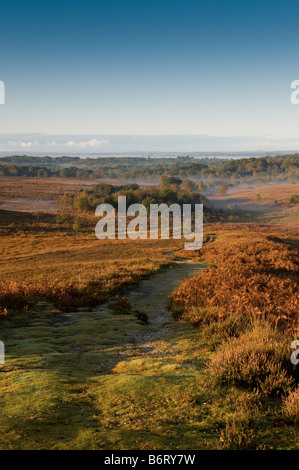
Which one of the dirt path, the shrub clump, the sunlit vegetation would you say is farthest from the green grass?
the dirt path

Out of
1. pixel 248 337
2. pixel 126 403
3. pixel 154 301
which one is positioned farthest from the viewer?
pixel 154 301

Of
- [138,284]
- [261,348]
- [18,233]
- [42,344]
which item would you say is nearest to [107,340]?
[42,344]

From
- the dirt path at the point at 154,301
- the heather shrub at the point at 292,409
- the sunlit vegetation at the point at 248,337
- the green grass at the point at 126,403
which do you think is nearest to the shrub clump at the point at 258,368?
the sunlit vegetation at the point at 248,337

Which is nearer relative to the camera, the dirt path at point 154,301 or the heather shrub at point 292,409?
the heather shrub at point 292,409

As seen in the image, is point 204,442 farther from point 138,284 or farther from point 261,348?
point 138,284

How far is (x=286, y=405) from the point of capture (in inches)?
211

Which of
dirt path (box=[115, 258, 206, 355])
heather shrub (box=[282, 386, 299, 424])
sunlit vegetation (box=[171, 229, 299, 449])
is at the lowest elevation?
dirt path (box=[115, 258, 206, 355])

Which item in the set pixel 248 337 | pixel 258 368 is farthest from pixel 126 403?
pixel 248 337

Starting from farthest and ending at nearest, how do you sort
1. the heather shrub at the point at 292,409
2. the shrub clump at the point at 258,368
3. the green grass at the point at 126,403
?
the shrub clump at the point at 258,368 < the heather shrub at the point at 292,409 < the green grass at the point at 126,403

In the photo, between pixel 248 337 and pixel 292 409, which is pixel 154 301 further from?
pixel 292 409

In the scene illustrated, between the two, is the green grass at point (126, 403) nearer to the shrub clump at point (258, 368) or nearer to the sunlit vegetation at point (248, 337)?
the sunlit vegetation at point (248, 337)

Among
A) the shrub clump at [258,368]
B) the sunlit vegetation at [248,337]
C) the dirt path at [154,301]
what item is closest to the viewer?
the sunlit vegetation at [248,337]

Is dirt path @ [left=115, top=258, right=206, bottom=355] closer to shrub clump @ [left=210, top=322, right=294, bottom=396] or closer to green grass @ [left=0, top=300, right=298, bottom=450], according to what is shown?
green grass @ [left=0, top=300, right=298, bottom=450]
